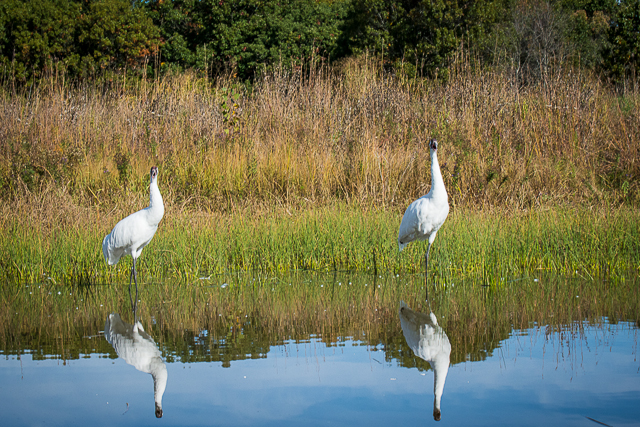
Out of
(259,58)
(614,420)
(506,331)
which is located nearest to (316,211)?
(506,331)

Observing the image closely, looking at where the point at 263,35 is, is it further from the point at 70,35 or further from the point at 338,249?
the point at 338,249

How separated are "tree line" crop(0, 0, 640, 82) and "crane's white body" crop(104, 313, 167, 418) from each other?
37.7 feet

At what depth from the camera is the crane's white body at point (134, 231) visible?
19.3 feet

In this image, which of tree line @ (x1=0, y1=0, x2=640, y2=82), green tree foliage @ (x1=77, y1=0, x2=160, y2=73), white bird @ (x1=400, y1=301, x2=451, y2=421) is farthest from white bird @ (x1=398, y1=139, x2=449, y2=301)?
green tree foliage @ (x1=77, y1=0, x2=160, y2=73)

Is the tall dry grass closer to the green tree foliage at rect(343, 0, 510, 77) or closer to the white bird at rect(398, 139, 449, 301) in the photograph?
the white bird at rect(398, 139, 449, 301)

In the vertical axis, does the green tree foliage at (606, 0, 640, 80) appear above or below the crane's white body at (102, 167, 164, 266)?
above

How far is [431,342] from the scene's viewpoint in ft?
13.7

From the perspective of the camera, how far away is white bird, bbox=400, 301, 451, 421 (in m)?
3.49

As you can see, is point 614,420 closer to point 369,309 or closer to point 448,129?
point 369,309

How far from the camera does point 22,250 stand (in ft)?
21.2

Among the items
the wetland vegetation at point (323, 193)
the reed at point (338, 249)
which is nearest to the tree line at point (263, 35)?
the wetland vegetation at point (323, 193)

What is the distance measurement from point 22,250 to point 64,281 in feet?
2.13

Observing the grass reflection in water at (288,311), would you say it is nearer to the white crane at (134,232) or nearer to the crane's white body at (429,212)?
the white crane at (134,232)

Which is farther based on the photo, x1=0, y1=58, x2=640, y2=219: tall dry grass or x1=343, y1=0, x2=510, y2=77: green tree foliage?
x1=343, y1=0, x2=510, y2=77: green tree foliage
